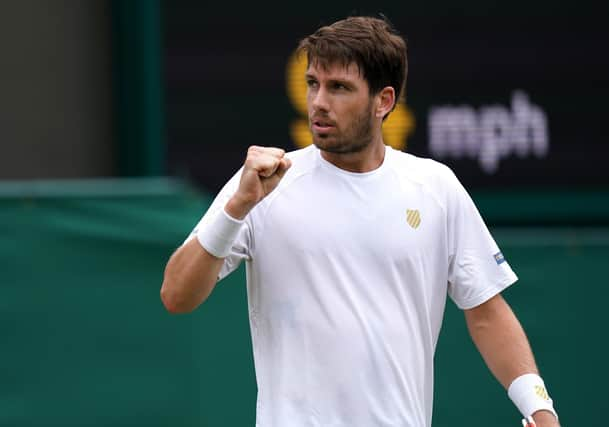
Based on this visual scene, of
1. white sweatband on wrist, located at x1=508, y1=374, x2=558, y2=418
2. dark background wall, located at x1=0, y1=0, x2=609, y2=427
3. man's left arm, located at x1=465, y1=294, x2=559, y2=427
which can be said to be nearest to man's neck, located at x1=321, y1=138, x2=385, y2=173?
man's left arm, located at x1=465, y1=294, x2=559, y2=427

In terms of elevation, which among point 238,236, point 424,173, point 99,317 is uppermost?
point 424,173

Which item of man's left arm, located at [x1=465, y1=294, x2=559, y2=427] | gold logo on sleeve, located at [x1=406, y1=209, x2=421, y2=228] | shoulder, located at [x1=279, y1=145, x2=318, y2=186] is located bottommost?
man's left arm, located at [x1=465, y1=294, x2=559, y2=427]

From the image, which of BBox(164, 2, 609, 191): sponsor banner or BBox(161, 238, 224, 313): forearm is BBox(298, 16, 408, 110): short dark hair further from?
BBox(164, 2, 609, 191): sponsor banner

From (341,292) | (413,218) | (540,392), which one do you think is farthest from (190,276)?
(540,392)

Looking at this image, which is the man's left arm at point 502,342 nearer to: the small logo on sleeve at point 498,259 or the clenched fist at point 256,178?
the small logo on sleeve at point 498,259

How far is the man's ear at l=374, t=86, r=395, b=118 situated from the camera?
376 cm

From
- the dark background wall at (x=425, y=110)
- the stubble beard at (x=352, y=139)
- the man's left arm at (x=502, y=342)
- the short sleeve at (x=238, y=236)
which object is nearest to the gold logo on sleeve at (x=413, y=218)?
the stubble beard at (x=352, y=139)

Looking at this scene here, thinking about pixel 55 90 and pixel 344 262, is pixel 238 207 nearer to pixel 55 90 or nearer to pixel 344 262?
pixel 344 262

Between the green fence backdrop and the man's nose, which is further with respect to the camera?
the green fence backdrop

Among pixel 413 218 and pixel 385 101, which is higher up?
pixel 385 101

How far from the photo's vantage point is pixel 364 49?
367cm

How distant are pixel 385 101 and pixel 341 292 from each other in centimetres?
58

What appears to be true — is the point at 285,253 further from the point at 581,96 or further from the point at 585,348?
the point at 581,96

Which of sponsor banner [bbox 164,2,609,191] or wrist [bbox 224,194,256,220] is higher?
wrist [bbox 224,194,256,220]
